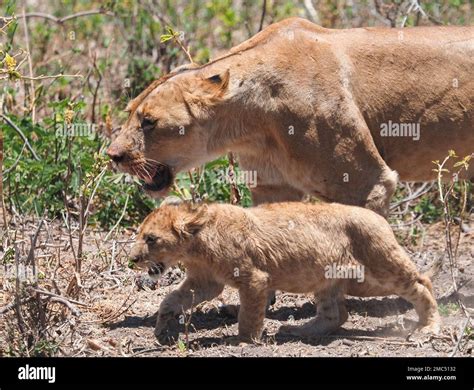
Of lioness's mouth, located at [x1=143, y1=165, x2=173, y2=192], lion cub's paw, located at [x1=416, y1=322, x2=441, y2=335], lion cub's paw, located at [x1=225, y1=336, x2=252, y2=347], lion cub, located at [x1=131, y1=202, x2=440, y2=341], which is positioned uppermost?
lioness's mouth, located at [x1=143, y1=165, x2=173, y2=192]

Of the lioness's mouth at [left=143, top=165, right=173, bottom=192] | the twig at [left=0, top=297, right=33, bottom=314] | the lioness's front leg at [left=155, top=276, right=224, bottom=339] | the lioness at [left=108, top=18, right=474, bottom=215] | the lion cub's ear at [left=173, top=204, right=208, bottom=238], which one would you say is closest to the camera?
the twig at [left=0, top=297, right=33, bottom=314]

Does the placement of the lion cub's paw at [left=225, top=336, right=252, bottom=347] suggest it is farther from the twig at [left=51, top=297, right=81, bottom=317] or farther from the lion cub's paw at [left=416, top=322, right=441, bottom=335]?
the lion cub's paw at [left=416, top=322, right=441, bottom=335]

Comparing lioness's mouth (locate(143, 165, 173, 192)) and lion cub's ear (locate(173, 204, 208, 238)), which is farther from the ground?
lioness's mouth (locate(143, 165, 173, 192))

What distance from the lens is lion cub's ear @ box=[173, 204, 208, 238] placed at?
6855mm

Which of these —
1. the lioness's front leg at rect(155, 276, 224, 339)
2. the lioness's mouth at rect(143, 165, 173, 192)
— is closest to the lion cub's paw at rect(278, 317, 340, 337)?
the lioness's front leg at rect(155, 276, 224, 339)

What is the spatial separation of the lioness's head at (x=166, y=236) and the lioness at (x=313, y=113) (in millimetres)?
824

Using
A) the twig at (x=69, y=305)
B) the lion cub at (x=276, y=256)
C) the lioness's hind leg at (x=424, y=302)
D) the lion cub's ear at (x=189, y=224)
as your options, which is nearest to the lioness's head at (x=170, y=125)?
the lion cub at (x=276, y=256)

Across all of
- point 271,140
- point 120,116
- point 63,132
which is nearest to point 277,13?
point 120,116

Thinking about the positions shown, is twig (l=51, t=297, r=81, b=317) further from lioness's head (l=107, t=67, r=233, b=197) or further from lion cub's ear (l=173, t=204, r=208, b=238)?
lioness's head (l=107, t=67, r=233, b=197)

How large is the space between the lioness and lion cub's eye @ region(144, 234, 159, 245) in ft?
2.87

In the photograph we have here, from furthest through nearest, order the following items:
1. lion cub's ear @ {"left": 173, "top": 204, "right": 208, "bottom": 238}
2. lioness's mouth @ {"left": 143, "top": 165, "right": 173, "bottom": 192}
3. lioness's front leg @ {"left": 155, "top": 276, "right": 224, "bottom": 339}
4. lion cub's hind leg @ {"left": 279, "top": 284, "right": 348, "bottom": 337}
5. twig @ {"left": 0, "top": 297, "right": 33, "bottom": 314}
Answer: lioness's mouth @ {"left": 143, "top": 165, "right": 173, "bottom": 192} → lion cub's hind leg @ {"left": 279, "top": 284, "right": 348, "bottom": 337} → lioness's front leg @ {"left": 155, "top": 276, "right": 224, "bottom": 339} → lion cub's ear @ {"left": 173, "top": 204, "right": 208, "bottom": 238} → twig @ {"left": 0, "top": 297, "right": 33, "bottom": 314}

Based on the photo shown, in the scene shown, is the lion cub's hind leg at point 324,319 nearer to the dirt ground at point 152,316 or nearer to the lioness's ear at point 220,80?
the dirt ground at point 152,316

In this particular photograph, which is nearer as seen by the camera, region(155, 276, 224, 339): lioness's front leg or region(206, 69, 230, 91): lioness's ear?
region(155, 276, 224, 339): lioness's front leg

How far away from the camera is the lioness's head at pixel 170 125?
24.7ft
